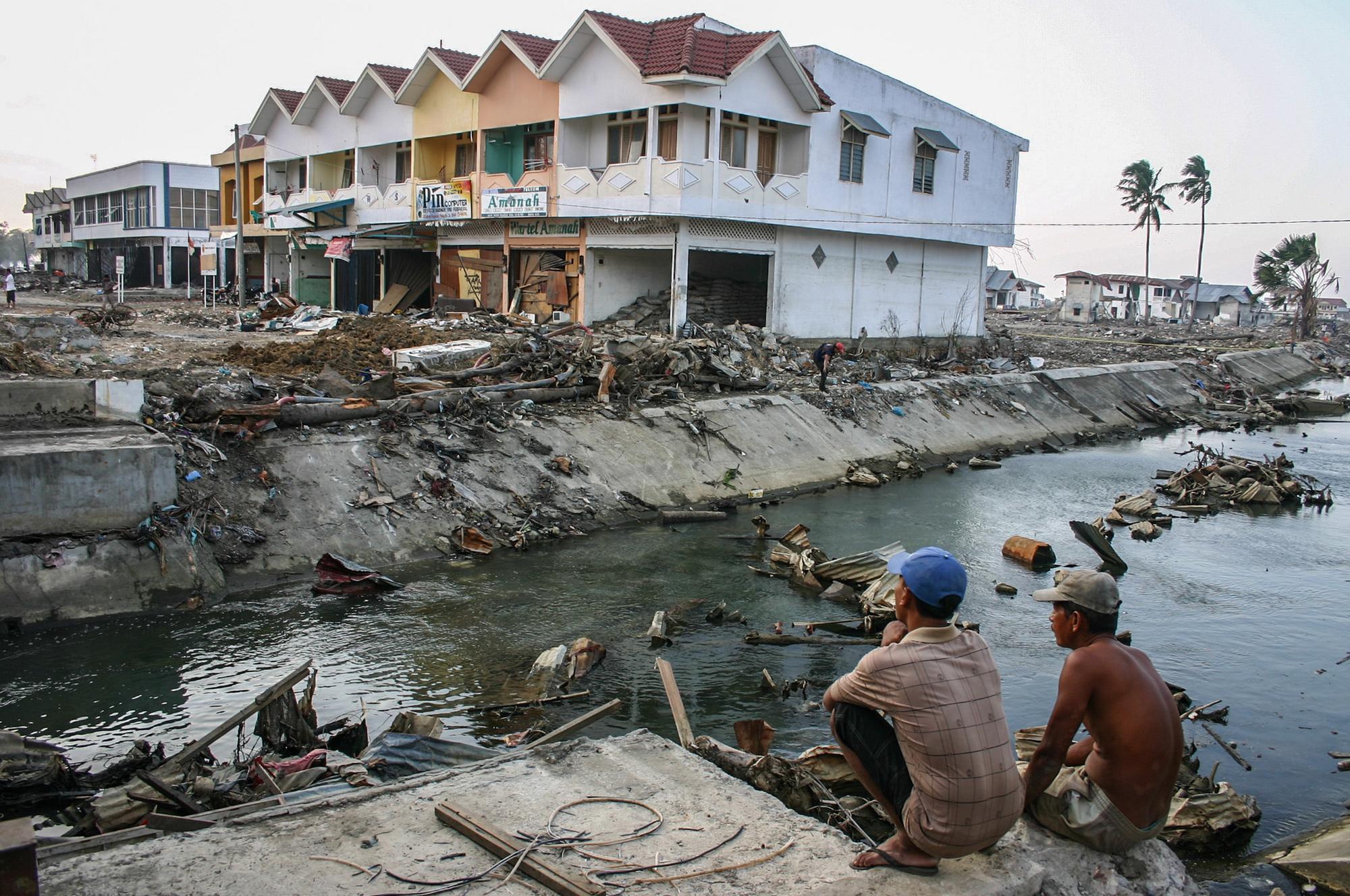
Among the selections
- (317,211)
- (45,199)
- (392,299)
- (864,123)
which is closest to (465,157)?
(392,299)

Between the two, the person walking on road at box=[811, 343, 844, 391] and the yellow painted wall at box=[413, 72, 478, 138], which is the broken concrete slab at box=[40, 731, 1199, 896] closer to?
the person walking on road at box=[811, 343, 844, 391]

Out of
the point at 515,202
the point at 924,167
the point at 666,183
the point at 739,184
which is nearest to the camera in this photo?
the point at 666,183

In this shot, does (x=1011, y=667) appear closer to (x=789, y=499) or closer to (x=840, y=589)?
(x=840, y=589)

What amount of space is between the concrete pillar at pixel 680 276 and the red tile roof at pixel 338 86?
1562 centimetres

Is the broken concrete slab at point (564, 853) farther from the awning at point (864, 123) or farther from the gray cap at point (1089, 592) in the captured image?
the awning at point (864, 123)

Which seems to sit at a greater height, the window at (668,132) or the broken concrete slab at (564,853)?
the window at (668,132)

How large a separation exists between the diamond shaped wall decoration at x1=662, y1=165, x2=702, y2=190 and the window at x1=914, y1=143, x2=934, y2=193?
10.1 metres

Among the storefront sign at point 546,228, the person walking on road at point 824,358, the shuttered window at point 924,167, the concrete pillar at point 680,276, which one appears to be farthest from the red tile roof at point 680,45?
the shuttered window at point 924,167

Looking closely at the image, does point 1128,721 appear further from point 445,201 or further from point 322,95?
point 322,95

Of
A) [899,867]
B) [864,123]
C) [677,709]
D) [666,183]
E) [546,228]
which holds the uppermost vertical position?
[864,123]

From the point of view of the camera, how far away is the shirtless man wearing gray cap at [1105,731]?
4.45m

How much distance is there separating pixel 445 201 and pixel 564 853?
27.2 m

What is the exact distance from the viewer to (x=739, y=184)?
981 inches

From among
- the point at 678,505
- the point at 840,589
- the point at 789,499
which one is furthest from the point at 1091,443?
the point at 840,589
